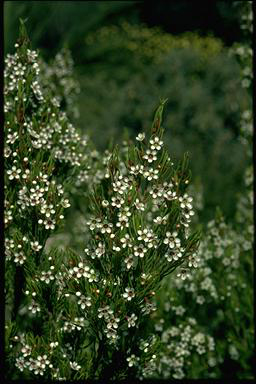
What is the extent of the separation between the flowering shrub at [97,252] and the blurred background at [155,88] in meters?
4.63

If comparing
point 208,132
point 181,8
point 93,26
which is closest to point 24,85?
point 208,132

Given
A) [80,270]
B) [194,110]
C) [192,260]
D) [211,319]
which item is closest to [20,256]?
[80,270]

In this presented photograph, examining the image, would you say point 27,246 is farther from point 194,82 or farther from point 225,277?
point 194,82

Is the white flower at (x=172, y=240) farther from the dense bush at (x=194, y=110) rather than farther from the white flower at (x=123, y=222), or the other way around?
the dense bush at (x=194, y=110)

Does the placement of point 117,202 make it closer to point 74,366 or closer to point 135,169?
point 135,169

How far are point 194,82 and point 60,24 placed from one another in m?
3.67

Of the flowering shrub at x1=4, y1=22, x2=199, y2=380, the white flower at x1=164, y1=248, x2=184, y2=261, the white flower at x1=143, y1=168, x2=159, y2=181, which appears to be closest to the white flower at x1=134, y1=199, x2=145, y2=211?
the flowering shrub at x1=4, y1=22, x2=199, y2=380

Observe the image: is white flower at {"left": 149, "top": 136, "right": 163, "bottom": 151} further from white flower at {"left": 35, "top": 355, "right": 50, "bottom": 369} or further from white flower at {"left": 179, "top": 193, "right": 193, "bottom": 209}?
white flower at {"left": 35, "top": 355, "right": 50, "bottom": 369}

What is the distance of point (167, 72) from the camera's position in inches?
478

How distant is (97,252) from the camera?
3.25 m

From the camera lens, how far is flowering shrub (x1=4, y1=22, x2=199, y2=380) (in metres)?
3.21

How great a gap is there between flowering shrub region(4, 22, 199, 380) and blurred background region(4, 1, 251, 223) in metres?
4.63

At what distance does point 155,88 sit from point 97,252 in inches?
349

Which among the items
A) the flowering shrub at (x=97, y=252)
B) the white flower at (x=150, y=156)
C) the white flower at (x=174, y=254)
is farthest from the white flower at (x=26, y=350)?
the white flower at (x=150, y=156)
